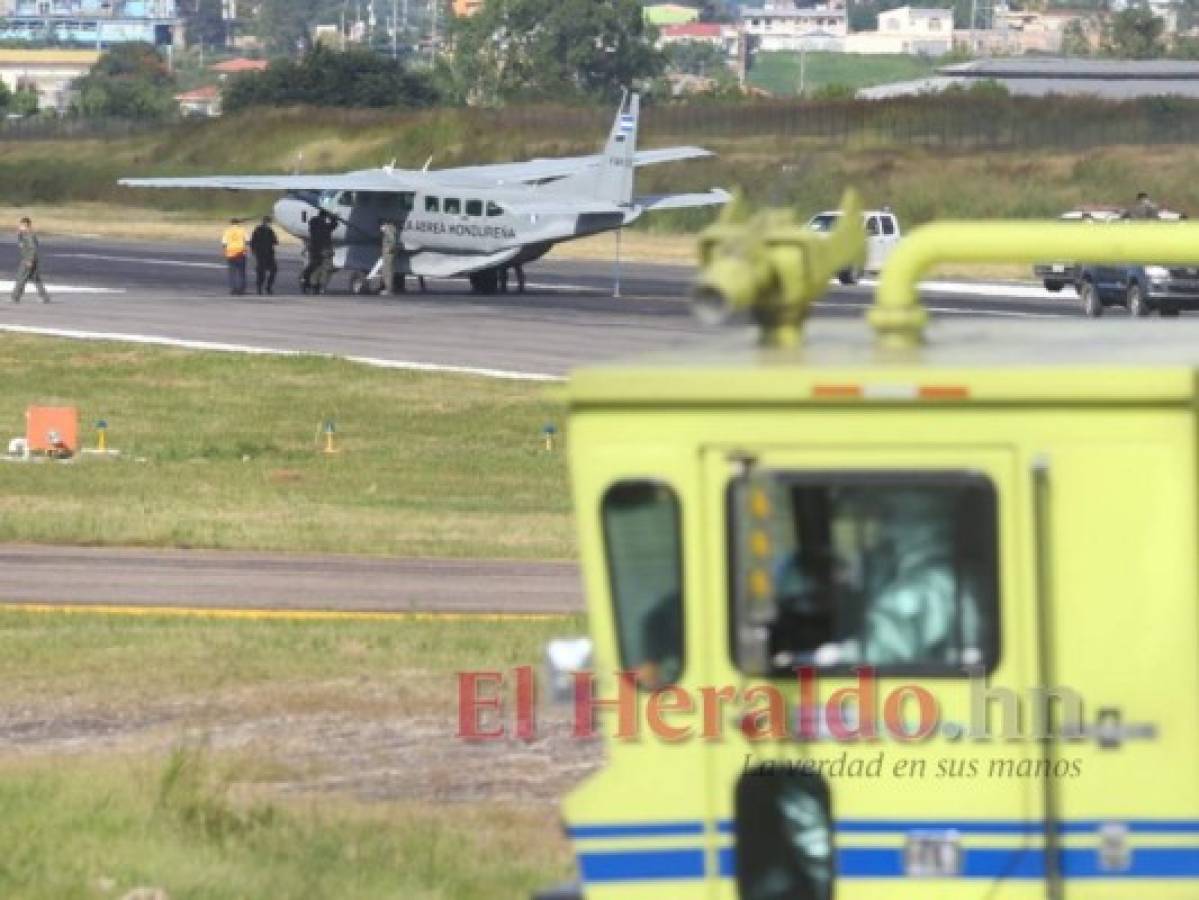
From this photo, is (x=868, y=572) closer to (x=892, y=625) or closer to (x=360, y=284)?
(x=892, y=625)

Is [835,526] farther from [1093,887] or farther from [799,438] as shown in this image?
[1093,887]

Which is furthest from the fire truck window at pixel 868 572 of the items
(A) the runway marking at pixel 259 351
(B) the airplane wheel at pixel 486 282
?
(B) the airplane wheel at pixel 486 282

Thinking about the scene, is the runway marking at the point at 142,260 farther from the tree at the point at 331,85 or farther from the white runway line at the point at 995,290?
the tree at the point at 331,85

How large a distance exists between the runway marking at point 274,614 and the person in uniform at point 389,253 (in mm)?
38667

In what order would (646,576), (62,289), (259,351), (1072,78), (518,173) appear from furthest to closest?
(1072,78), (518,173), (62,289), (259,351), (646,576)

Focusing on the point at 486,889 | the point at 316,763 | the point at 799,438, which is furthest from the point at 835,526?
the point at 316,763

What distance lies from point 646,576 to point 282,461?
83.3 ft

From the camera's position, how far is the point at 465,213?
59.0 m

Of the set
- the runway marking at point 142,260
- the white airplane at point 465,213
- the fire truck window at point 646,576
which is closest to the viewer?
the fire truck window at point 646,576

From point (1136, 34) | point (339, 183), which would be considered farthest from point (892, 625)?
point (1136, 34)

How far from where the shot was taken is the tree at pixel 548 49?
17412 centimetres

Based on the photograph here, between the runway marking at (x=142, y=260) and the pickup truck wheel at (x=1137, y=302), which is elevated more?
the pickup truck wheel at (x=1137, y=302)

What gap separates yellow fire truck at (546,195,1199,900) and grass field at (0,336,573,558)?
1721cm

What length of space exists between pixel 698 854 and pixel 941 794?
734 millimetres
